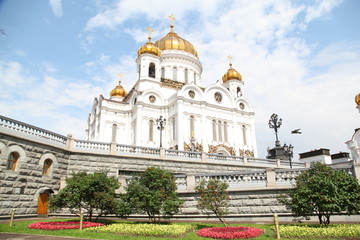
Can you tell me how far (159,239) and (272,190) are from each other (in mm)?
6723

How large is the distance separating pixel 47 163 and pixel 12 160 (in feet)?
7.39

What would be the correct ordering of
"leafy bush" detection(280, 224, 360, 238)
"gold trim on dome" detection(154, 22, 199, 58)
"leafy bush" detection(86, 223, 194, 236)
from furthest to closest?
"gold trim on dome" detection(154, 22, 199, 58) → "leafy bush" detection(86, 223, 194, 236) → "leafy bush" detection(280, 224, 360, 238)

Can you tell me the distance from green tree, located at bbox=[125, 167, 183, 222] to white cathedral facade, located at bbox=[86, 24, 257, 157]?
62.8ft

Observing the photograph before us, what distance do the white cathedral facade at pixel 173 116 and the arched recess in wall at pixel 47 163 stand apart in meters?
16.9

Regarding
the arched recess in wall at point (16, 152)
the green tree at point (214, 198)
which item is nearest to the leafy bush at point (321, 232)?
the green tree at point (214, 198)

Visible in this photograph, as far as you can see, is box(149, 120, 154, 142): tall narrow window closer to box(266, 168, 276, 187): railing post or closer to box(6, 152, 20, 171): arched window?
box(6, 152, 20, 171): arched window

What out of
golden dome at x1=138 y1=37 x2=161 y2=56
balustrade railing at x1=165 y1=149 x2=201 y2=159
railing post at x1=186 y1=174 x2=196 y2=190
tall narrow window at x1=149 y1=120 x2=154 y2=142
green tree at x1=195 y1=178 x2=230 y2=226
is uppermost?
golden dome at x1=138 y1=37 x2=161 y2=56

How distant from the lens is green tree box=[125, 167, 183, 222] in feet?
37.4

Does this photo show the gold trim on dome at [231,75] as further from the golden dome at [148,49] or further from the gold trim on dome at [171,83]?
the golden dome at [148,49]

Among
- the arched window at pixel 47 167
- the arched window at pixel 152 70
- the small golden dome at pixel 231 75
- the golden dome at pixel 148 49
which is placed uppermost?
the golden dome at pixel 148 49

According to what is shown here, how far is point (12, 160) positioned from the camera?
46.3 feet

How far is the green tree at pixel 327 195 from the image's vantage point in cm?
929

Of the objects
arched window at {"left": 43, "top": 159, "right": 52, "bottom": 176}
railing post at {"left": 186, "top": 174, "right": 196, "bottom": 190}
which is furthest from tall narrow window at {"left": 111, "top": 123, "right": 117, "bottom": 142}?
railing post at {"left": 186, "top": 174, "right": 196, "bottom": 190}

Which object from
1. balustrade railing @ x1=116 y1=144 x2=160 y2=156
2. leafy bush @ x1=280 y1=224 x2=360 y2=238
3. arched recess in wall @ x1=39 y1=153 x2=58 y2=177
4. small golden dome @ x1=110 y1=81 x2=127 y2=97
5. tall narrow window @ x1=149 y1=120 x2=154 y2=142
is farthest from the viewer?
small golden dome @ x1=110 y1=81 x2=127 y2=97
